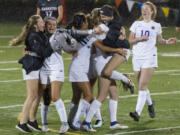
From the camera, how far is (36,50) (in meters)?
9.15

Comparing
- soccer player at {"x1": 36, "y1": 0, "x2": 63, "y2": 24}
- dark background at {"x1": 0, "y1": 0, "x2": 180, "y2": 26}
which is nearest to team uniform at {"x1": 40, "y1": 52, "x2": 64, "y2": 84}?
soccer player at {"x1": 36, "y1": 0, "x2": 63, "y2": 24}

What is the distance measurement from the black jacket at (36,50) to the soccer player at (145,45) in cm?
196

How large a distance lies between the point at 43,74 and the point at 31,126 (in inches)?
34.9

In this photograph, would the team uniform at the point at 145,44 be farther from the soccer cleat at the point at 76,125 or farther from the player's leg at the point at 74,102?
the soccer cleat at the point at 76,125

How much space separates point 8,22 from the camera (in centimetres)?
4056

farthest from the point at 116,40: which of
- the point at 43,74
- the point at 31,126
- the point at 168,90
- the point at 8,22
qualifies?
the point at 8,22

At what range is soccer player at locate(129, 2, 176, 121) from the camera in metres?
10.5

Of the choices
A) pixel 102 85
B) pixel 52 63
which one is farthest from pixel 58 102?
pixel 102 85

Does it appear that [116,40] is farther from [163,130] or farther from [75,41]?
[163,130]

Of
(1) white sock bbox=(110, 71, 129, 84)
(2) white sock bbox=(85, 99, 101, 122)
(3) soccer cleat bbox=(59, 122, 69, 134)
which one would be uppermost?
(1) white sock bbox=(110, 71, 129, 84)

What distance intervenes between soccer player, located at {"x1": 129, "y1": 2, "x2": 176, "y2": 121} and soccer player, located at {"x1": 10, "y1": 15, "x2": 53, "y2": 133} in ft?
6.51

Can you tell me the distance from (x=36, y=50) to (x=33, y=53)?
14 centimetres

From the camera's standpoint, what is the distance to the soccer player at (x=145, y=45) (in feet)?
34.5

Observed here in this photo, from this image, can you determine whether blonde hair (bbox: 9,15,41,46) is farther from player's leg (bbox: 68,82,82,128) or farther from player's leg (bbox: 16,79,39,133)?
player's leg (bbox: 68,82,82,128)
